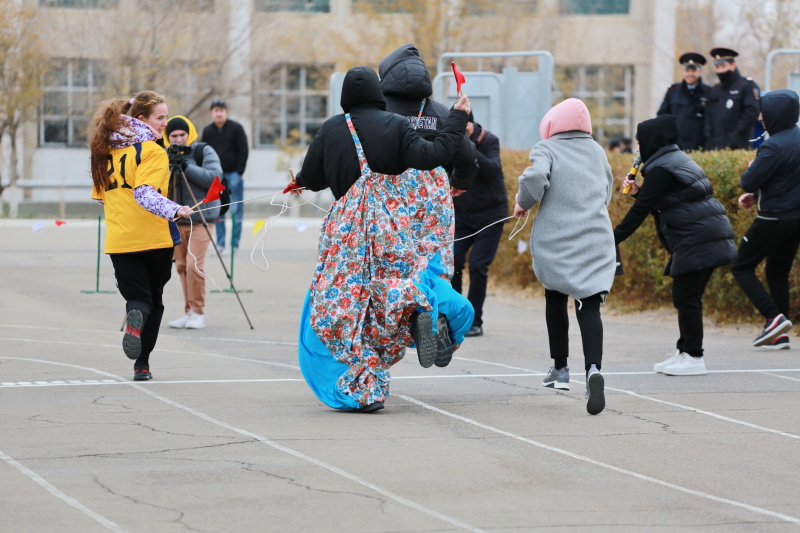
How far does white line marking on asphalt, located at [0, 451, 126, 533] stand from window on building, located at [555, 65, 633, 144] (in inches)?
1373

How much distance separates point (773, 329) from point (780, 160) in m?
1.36

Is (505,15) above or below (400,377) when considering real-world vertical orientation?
above

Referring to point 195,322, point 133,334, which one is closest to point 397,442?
point 133,334

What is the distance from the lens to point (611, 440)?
7.01m

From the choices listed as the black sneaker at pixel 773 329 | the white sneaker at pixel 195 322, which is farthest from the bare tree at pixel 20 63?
the black sneaker at pixel 773 329

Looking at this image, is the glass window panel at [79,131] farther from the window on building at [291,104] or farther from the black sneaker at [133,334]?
the black sneaker at [133,334]

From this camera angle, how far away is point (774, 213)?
10.4 meters

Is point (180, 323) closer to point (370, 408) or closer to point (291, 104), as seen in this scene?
point (370, 408)

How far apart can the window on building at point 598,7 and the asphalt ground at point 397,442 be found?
3318cm

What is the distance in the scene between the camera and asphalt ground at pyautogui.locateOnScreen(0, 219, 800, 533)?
17.9 ft

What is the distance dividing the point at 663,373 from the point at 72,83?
27745mm

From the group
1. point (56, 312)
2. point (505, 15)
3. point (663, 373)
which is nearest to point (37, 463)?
point (663, 373)

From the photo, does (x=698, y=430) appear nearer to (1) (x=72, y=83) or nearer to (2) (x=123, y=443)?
(2) (x=123, y=443)

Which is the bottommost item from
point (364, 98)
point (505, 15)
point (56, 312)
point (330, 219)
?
point (56, 312)
